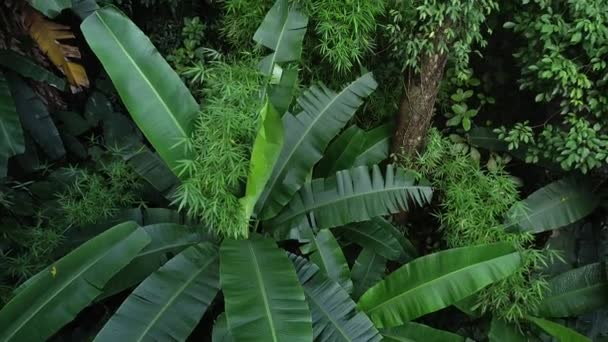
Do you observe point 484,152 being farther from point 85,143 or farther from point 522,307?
point 85,143

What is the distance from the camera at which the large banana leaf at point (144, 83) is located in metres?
2.16

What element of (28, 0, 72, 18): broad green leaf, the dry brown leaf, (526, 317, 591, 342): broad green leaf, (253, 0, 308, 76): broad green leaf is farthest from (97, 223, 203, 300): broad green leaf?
(526, 317, 591, 342): broad green leaf

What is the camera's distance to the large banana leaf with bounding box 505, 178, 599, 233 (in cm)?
260

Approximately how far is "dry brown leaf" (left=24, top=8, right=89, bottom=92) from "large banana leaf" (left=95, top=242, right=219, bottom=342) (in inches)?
57.3

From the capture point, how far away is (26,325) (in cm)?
179

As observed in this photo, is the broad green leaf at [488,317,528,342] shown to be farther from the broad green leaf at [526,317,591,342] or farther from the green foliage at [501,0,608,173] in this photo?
the green foliage at [501,0,608,173]

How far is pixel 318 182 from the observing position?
8.07 feet

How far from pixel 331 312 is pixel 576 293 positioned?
1.40 metres

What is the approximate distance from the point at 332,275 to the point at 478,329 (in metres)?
0.94

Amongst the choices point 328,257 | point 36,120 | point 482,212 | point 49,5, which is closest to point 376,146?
point 482,212

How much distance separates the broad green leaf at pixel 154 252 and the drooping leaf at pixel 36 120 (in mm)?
1386

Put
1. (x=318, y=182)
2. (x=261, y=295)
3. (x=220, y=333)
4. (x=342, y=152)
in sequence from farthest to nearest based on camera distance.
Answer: (x=342, y=152) < (x=318, y=182) < (x=220, y=333) < (x=261, y=295)

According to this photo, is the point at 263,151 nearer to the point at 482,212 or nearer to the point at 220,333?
the point at 220,333

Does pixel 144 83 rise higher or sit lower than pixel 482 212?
higher
